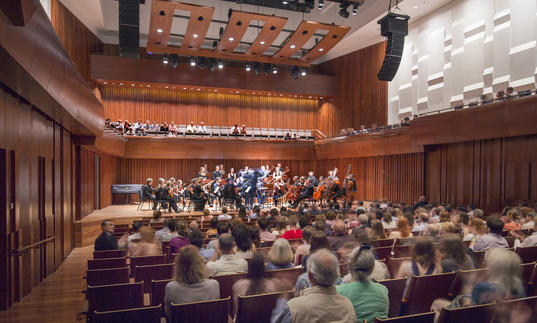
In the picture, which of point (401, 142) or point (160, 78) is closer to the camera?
point (401, 142)

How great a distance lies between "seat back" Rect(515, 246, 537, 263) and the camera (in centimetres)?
401

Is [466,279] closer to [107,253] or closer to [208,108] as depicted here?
[107,253]

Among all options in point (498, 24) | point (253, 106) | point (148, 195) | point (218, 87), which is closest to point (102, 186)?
point (148, 195)

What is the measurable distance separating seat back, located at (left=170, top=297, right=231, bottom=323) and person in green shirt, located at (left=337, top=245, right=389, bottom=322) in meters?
0.79

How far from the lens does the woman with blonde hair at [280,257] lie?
10.6 ft

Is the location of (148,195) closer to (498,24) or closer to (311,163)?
(311,163)

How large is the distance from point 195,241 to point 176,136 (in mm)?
13283

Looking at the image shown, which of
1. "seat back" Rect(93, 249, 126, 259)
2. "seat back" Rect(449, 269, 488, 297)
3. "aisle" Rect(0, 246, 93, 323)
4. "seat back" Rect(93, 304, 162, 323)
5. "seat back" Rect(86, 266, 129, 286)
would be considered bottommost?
"aisle" Rect(0, 246, 93, 323)

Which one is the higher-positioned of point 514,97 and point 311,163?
point 514,97

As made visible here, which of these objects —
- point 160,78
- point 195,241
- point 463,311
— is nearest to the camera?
point 463,311

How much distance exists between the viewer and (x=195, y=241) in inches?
158

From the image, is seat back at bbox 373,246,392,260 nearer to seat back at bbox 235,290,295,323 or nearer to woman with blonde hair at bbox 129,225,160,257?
seat back at bbox 235,290,295,323

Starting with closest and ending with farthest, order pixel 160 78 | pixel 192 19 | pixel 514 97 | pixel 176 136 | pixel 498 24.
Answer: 1. pixel 514 97
2. pixel 498 24
3. pixel 192 19
4. pixel 176 136
5. pixel 160 78

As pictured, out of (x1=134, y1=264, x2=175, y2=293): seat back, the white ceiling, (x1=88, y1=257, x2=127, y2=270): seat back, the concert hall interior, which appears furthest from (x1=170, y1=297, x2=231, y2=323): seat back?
the white ceiling
